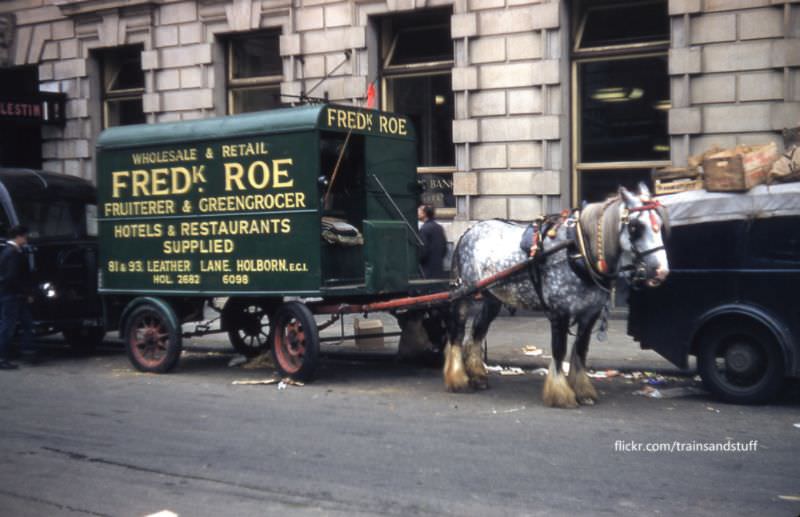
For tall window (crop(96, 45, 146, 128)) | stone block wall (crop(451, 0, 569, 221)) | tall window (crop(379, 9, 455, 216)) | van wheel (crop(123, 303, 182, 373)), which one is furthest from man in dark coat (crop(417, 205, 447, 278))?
tall window (crop(96, 45, 146, 128))

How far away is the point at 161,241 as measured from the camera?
12.1 metres

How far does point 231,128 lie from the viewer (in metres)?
11.4

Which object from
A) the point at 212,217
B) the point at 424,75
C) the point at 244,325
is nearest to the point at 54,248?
the point at 244,325

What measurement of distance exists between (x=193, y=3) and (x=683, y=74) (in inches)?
427

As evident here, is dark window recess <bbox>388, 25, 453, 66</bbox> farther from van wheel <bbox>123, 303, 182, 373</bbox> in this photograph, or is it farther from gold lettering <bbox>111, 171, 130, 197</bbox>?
van wheel <bbox>123, 303, 182, 373</bbox>

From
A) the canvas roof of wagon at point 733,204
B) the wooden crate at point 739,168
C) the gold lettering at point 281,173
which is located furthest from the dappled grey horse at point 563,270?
the gold lettering at point 281,173

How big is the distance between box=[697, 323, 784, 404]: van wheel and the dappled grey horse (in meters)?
1.20

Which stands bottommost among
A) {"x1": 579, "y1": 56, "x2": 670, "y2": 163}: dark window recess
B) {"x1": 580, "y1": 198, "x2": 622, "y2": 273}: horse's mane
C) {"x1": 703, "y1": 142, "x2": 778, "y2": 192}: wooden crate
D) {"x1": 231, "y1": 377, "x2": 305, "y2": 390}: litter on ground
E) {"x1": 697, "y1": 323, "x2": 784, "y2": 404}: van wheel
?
→ {"x1": 231, "y1": 377, "x2": 305, "y2": 390}: litter on ground

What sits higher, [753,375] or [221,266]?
[221,266]

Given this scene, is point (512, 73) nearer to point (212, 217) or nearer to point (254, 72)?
point (254, 72)

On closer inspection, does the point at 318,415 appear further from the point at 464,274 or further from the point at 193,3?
the point at 193,3

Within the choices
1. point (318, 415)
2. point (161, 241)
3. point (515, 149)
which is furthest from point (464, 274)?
point (515, 149)

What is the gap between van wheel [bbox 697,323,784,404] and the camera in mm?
9258

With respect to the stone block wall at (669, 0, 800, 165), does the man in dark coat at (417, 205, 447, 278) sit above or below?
below
